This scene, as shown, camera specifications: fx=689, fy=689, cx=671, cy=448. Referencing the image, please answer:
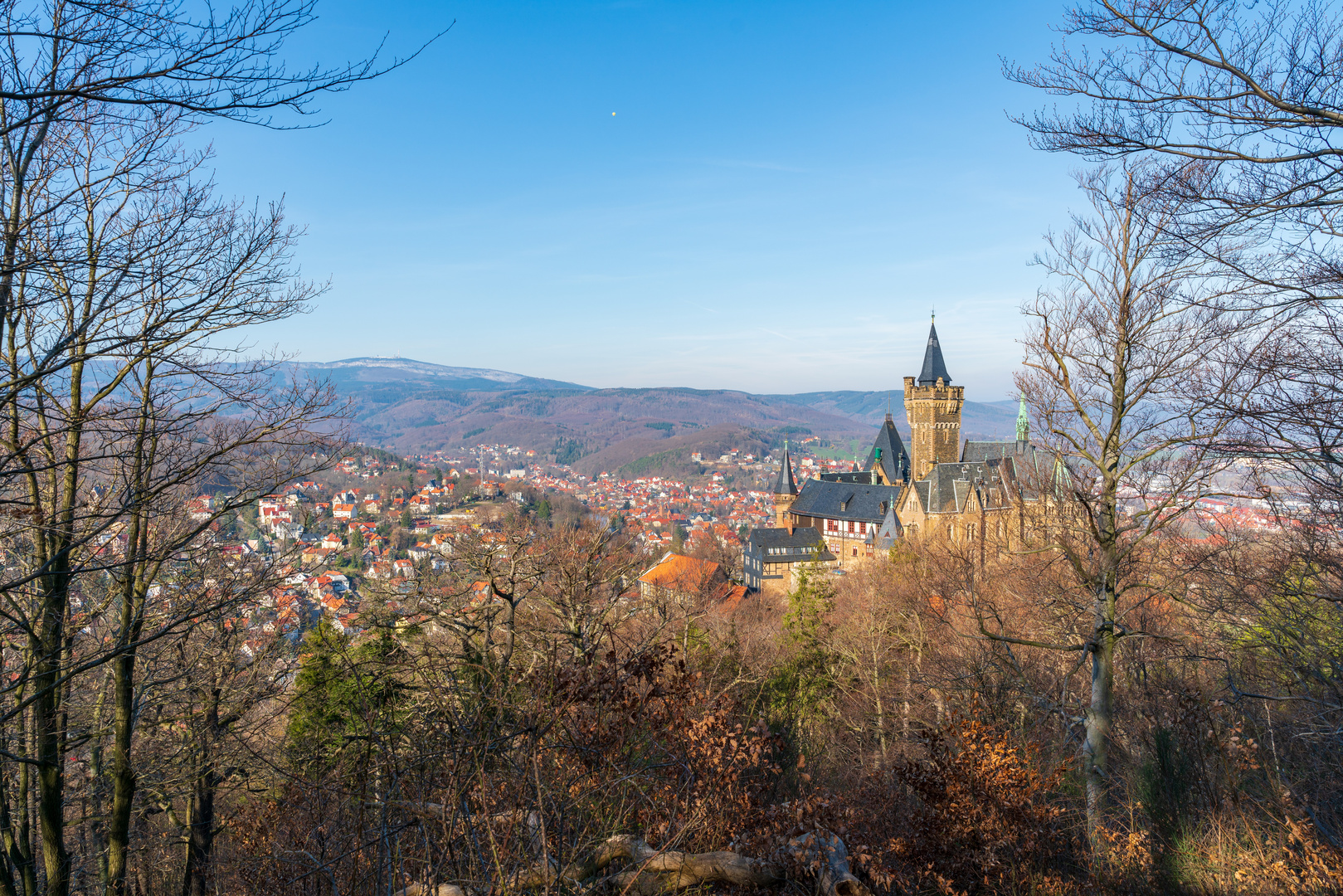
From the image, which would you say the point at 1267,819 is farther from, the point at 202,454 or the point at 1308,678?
the point at 202,454

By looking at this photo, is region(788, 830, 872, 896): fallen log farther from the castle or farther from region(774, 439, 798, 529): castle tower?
region(774, 439, 798, 529): castle tower

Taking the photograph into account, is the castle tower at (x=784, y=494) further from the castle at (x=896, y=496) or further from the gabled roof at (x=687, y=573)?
the gabled roof at (x=687, y=573)

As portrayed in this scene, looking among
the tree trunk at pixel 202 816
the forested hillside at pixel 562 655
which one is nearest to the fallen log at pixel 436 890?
the forested hillside at pixel 562 655

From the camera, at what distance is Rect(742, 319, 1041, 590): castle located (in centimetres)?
3969

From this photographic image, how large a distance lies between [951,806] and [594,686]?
9.54 ft

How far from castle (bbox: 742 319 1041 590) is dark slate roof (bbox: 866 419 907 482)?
67 mm

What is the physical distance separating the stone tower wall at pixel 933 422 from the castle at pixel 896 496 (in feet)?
0.19

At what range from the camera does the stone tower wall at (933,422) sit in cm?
4822

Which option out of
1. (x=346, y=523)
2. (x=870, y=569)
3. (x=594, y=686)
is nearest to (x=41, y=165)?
(x=594, y=686)

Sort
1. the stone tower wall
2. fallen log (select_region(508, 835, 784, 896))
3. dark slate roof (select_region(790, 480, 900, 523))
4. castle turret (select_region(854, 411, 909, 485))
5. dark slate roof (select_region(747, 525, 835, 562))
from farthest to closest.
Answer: castle turret (select_region(854, 411, 909, 485)) → dark slate roof (select_region(790, 480, 900, 523)) → the stone tower wall → dark slate roof (select_region(747, 525, 835, 562)) → fallen log (select_region(508, 835, 784, 896))

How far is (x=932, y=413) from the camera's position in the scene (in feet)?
158

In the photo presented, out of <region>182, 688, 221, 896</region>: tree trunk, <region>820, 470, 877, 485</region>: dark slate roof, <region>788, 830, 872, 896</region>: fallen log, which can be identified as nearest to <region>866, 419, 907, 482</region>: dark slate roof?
<region>820, 470, 877, 485</region>: dark slate roof

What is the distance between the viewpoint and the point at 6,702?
6617 millimetres

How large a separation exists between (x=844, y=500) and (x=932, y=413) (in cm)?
879
